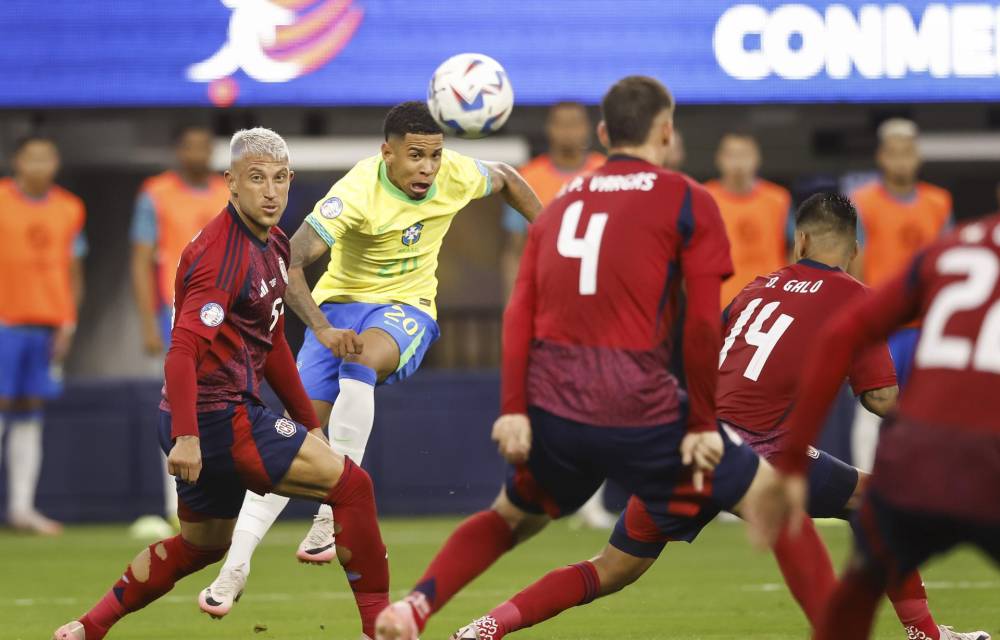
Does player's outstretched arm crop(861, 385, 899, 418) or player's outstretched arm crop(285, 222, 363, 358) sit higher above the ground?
player's outstretched arm crop(285, 222, 363, 358)

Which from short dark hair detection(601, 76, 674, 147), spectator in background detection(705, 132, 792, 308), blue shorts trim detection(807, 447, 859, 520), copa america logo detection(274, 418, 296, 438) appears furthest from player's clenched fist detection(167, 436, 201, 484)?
spectator in background detection(705, 132, 792, 308)

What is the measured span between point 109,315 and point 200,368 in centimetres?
951

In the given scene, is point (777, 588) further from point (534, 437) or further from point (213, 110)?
point (213, 110)

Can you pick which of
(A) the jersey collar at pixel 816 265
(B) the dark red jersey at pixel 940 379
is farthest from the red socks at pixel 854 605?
(A) the jersey collar at pixel 816 265

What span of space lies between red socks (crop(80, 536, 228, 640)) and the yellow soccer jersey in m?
1.66

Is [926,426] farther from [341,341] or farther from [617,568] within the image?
[341,341]

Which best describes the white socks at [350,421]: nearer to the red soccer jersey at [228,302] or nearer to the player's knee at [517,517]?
the red soccer jersey at [228,302]

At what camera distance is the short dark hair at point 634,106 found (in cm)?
490

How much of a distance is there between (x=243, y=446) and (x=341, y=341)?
0.75 m

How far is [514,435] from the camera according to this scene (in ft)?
15.6

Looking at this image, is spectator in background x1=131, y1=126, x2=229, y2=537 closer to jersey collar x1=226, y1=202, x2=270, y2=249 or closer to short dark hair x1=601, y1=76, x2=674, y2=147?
jersey collar x1=226, y1=202, x2=270, y2=249

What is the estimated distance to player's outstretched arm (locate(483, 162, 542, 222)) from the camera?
7.16 m

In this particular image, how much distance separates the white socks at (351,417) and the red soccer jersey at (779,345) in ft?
5.48

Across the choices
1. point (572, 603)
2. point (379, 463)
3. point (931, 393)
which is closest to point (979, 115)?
point (379, 463)
